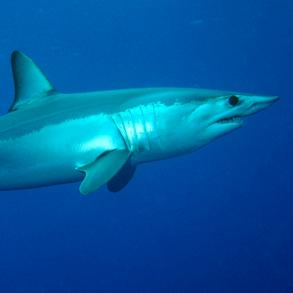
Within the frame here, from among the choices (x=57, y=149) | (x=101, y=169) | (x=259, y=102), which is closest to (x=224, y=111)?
(x=259, y=102)

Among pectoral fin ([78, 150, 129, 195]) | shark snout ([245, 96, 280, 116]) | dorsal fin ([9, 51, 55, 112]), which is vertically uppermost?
dorsal fin ([9, 51, 55, 112])

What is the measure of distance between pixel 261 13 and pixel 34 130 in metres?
24.4

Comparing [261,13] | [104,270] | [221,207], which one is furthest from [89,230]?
[261,13]

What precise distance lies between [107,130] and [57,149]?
527 millimetres

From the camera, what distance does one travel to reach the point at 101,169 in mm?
3400

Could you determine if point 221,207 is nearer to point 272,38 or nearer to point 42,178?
point 272,38

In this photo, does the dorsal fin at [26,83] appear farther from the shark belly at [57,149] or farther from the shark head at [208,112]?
the shark head at [208,112]

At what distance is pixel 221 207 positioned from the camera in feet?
69.1

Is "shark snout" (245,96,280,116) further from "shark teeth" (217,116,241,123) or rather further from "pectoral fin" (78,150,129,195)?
"pectoral fin" (78,150,129,195)

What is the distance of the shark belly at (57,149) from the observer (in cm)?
373

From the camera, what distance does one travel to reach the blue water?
16281 millimetres

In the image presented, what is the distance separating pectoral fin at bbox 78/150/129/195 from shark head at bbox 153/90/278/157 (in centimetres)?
49

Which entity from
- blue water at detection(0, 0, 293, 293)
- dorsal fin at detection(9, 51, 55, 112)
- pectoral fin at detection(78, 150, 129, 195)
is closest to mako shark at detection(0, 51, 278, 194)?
pectoral fin at detection(78, 150, 129, 195)

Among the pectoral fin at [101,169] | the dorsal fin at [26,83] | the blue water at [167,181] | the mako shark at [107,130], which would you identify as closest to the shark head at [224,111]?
the mako shark at [107,130]
